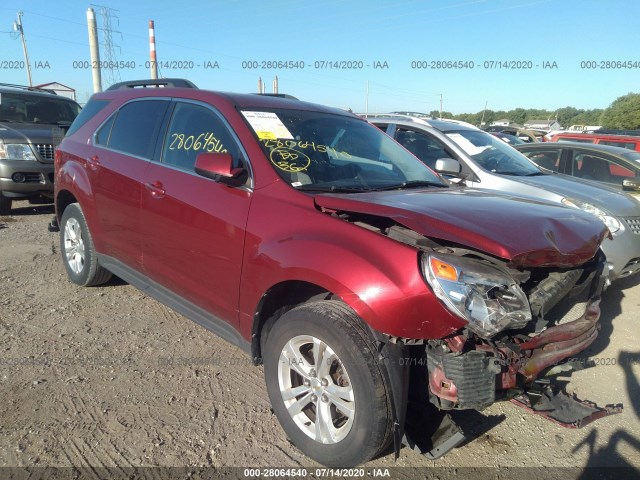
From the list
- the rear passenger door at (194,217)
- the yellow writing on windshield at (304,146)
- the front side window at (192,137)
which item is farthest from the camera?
the front side window at (192,137)

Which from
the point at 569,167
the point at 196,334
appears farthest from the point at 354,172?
the point at 569,167

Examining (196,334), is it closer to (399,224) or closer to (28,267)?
(399,224)

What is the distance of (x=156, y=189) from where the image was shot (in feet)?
10.6

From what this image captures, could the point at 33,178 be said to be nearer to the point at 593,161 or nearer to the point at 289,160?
the point at 289,160

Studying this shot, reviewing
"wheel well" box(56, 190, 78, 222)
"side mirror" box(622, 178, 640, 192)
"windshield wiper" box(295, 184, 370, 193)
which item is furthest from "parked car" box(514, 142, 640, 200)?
"wheel well" box(56, 190, 78, 222)

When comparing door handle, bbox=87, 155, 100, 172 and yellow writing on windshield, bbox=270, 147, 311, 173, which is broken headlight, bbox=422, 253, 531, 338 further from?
door handle, bbox=87, 155, 100, 172

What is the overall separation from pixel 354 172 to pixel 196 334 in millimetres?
1794

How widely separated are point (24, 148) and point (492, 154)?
6.75 m

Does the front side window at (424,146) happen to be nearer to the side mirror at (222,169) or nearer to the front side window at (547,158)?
the front side window at (547,158)

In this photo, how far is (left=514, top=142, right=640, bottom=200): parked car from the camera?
6699 millimetres

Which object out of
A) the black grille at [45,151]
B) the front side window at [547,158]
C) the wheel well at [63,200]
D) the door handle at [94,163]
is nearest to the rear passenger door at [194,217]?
the door handle at [94,163]

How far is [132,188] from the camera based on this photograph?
137 inches

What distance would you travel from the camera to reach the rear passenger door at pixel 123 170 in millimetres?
3500

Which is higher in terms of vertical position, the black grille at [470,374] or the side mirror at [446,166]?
the side mirror at [446,166]
